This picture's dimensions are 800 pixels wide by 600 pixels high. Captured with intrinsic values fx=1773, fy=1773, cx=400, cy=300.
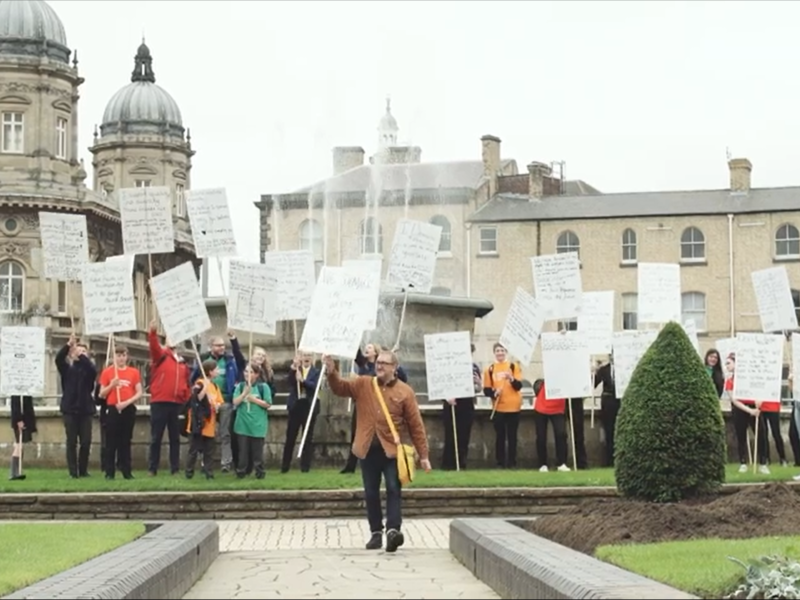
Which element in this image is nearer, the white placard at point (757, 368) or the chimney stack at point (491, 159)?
the white placard at point (757, 368)

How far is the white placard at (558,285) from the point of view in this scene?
24250mm

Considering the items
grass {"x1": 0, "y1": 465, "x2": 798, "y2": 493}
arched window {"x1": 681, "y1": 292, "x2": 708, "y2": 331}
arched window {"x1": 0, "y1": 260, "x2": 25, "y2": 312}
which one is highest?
arched window {"x1": 0, "y1": 260, "x2": 25, "y2": 312}

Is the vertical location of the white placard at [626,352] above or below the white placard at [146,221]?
below

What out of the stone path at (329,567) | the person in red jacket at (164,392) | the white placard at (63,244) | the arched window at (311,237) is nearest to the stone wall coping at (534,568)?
the stone path at (329,567)

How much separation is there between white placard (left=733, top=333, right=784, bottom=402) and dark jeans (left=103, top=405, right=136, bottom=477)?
7.85 m

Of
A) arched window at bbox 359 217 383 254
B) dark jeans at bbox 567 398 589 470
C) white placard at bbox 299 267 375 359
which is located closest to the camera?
white placard at bbox 299 267 375 359

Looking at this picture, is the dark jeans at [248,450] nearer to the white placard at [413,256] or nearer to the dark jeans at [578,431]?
the white placard at [413,256]

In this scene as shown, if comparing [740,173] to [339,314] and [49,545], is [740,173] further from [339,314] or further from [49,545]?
[49,545]

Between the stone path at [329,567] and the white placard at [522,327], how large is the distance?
6400 mm

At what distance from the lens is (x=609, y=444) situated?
79.4 feet

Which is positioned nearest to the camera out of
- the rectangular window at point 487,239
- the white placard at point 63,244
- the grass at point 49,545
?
the grass at point 49,545

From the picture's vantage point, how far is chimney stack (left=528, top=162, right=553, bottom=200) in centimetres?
8094

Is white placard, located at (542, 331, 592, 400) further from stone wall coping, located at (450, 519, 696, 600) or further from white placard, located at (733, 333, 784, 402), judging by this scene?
stone wall coping, located at (450, 519, 696, 600)

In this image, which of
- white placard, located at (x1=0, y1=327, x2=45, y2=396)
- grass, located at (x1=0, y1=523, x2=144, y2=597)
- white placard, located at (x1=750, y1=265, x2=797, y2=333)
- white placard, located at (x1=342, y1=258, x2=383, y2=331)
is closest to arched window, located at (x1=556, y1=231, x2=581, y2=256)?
white placard, located at (x1=750, y1=265, x2=797, y2=333)
